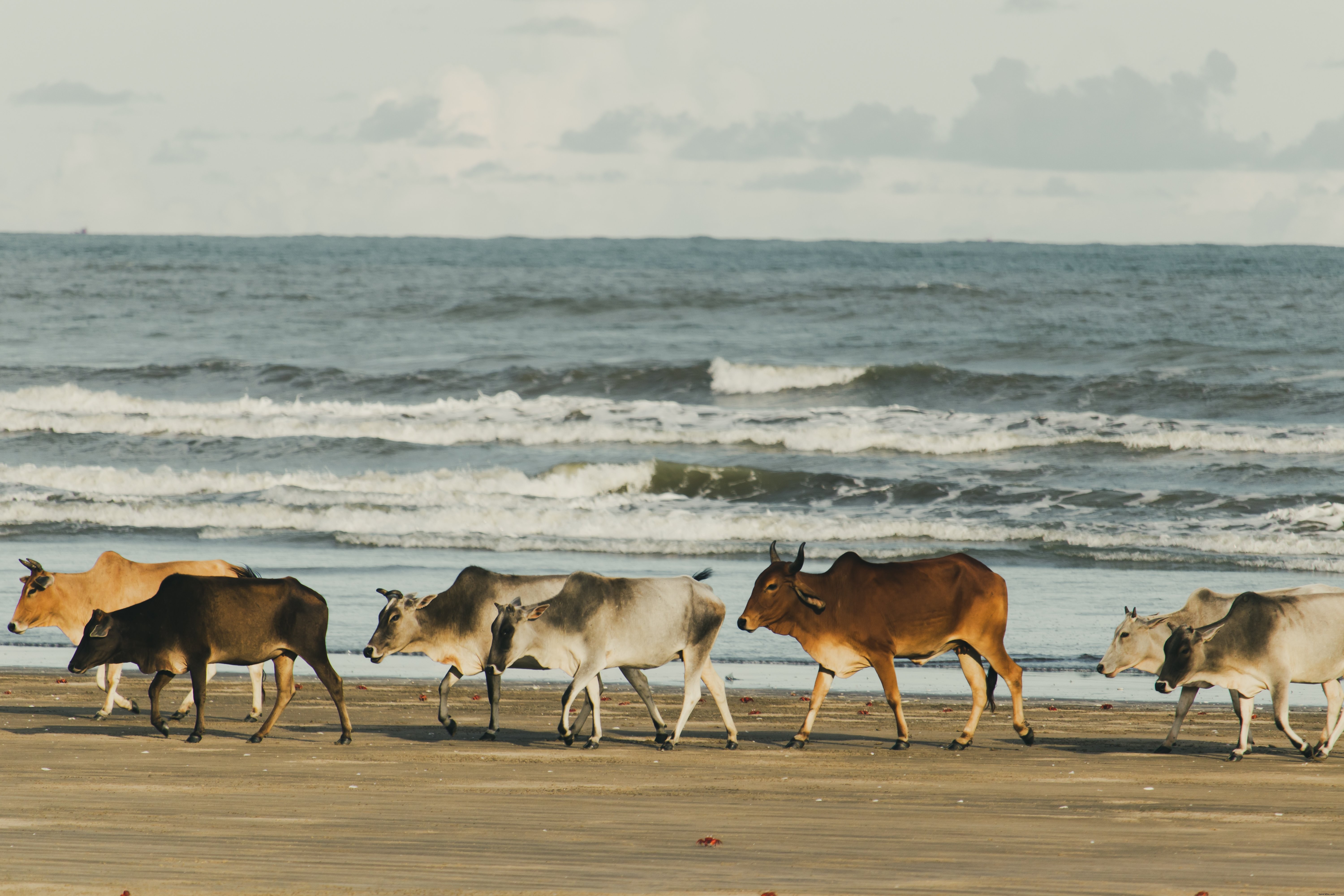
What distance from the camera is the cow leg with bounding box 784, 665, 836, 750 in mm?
9742

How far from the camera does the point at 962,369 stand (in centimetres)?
3825

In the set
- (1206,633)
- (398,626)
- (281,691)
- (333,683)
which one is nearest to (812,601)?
(1206,633)

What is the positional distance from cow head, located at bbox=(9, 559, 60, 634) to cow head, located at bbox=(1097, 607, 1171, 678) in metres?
7.59

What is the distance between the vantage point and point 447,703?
10.4 m

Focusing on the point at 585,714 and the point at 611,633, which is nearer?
the point at 611,633

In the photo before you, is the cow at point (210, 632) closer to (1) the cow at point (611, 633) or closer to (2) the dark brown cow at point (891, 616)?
(1) the cow at point (611, 633)

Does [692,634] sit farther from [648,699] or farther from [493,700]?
[493,700]

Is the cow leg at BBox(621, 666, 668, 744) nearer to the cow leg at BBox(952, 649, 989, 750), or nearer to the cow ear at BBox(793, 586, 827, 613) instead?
the cow ear at BBox(793, 586, 827, 613)

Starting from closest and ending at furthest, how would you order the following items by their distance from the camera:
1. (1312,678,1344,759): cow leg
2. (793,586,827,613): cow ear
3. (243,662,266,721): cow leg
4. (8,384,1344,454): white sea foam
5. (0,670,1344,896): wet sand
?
(0,670,1344,896): wet sand < (1312,678,1344,759): cow leg < (793,586,827,613): cow ear < (243,662,266,721): cow leg < (8,384,1344,454): white sea foam

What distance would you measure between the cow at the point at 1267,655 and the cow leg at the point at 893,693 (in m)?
1.63

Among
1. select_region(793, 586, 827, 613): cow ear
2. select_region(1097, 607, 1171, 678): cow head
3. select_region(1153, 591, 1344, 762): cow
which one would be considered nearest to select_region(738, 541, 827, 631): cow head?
select_region(793, 586, 827, 613): cow ear

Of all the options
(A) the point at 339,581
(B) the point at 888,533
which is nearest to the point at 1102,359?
(B) the point at 888,533

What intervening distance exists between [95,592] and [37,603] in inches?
16.4

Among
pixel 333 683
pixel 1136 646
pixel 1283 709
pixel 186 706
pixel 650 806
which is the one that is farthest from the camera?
pixel 186 706
